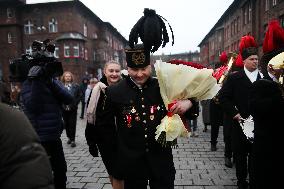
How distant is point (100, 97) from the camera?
12.4 ft

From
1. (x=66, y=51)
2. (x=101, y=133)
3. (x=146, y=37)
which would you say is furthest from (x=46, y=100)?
(x=66, y=51)

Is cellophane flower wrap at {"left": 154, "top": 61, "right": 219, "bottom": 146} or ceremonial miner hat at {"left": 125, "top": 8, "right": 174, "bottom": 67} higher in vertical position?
ceremonial miner hat at {"left": 125, "top": 8, "right": 174, "bottom": 67}

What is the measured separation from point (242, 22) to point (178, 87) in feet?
125

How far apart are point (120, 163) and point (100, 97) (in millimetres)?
940

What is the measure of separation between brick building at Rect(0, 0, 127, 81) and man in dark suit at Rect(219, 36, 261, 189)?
112 feet

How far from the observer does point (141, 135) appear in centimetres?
304

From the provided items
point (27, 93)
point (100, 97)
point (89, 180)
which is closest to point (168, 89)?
point (100, 97)

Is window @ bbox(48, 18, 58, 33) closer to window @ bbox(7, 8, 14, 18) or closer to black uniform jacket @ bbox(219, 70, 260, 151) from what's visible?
window @ bbox(7, 8, 14, 18)

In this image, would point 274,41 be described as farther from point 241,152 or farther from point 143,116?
point 241,152

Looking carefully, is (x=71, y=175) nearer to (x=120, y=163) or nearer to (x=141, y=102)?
(x=120, y=163)

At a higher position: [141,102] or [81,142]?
[141,102]

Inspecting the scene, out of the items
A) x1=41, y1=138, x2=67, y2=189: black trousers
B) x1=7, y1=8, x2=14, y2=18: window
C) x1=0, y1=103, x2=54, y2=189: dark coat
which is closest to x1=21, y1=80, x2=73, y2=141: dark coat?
x1=41, y1=138, x2=67, y2=189: black trousers

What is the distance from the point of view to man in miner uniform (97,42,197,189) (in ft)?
9.85

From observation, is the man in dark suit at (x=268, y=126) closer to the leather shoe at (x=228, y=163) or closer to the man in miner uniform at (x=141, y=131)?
the man in miner uniform at (x=141, y=131)
